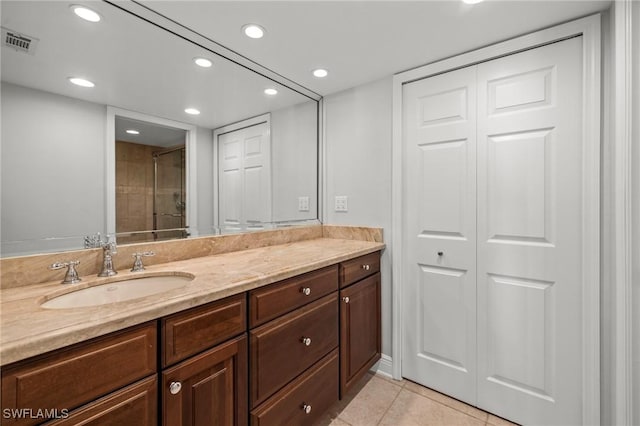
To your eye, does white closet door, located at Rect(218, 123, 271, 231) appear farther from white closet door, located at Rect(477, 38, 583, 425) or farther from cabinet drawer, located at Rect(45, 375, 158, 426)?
white closet door, located at Rect(477, 38, 583, 425)

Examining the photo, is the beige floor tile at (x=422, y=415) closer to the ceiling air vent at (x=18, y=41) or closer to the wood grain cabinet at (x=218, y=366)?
the wood grain cabinet at (x=218, y=366)

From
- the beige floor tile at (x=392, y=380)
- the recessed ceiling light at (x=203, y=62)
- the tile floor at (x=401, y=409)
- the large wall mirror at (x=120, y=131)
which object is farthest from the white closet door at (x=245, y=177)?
the beige floor tile at (x=392, y=380)

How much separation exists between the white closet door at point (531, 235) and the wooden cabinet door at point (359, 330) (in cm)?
63

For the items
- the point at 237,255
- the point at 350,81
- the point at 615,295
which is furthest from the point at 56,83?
the point at 615,295

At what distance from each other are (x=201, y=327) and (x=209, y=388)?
220 millimetres

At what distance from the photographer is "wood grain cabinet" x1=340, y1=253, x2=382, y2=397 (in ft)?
5.42

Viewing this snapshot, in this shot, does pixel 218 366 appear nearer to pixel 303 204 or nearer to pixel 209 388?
pixel 209 388

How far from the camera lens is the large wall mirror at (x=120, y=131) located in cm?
108

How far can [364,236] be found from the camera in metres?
2.15

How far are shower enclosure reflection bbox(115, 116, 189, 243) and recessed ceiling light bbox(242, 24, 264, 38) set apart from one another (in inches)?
24.5

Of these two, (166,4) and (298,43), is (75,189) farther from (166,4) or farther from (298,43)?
(298,43)

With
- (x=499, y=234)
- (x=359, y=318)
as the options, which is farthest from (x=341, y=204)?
(x=499, y=234)

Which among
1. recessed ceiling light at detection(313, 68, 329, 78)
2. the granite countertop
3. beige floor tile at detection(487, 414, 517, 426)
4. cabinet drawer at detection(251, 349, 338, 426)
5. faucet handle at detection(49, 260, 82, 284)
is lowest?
beige floor tile at detection(487, 414, 517, 426)

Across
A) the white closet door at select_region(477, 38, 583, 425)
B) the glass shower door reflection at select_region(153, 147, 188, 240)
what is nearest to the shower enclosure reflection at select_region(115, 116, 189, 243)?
the glass shower door reflection at select_region(153, 147, 188, 240)
